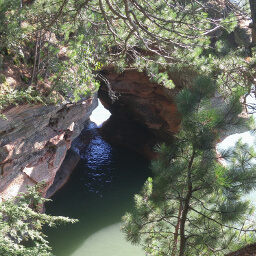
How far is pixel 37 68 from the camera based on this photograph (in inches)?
165

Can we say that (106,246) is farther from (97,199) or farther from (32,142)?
(32,142)

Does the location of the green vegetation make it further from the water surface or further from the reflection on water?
the water surface

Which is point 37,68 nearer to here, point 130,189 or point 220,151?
point 220,151

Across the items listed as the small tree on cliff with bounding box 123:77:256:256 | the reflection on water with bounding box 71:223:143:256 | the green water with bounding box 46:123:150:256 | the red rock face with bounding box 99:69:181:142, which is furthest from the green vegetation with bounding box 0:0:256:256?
the red rock face with bounding box 99:69:181:142

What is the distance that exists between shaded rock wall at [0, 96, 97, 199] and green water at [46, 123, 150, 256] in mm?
1466

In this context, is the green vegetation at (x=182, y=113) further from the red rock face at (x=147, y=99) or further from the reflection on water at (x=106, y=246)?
the red rock face at (x=147, y=99)

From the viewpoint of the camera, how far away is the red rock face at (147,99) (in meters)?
7.66

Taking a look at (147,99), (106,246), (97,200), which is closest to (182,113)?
(106,246)

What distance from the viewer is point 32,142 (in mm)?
4531

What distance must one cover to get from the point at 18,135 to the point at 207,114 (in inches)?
121

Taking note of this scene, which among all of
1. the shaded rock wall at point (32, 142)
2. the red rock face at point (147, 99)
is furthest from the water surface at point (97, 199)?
the red rock face at point (147, 99)

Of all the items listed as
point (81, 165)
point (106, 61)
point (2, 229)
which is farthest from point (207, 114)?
point (81, 165)

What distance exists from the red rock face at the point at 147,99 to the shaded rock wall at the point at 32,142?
2.37 meters

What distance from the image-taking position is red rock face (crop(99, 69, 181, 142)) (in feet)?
25.1
